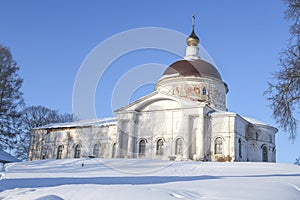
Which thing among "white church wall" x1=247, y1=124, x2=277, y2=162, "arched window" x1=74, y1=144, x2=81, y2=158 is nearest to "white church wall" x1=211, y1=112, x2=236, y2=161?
"white church wall" x1=247, y1=124, x2=277, y2=162

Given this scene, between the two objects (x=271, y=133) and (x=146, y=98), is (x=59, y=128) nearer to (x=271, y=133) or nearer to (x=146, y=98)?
(x=146, y=98)

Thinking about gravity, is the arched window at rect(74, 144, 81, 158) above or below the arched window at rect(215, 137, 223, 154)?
below

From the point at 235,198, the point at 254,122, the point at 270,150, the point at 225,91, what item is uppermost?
the point at 225,91

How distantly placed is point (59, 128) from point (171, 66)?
45.1 feet

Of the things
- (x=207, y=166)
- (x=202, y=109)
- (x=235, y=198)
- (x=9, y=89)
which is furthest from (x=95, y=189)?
(x=202, y=109)

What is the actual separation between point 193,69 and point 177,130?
24.1 feet

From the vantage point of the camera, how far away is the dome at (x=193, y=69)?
3481 centimetres

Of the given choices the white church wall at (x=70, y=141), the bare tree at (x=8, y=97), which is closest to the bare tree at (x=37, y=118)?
the white church wall at (x=70, y=141)

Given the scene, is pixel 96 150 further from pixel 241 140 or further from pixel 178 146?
pixel 241 140

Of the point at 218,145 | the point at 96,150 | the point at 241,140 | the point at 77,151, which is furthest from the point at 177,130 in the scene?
the point at 77,151

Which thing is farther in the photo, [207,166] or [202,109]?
[202,109]

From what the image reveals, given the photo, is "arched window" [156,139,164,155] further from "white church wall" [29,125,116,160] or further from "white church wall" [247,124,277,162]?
"white church wall" [247,124,277,162]

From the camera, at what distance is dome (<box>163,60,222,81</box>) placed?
34.8 m

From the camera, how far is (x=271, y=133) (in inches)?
1324
